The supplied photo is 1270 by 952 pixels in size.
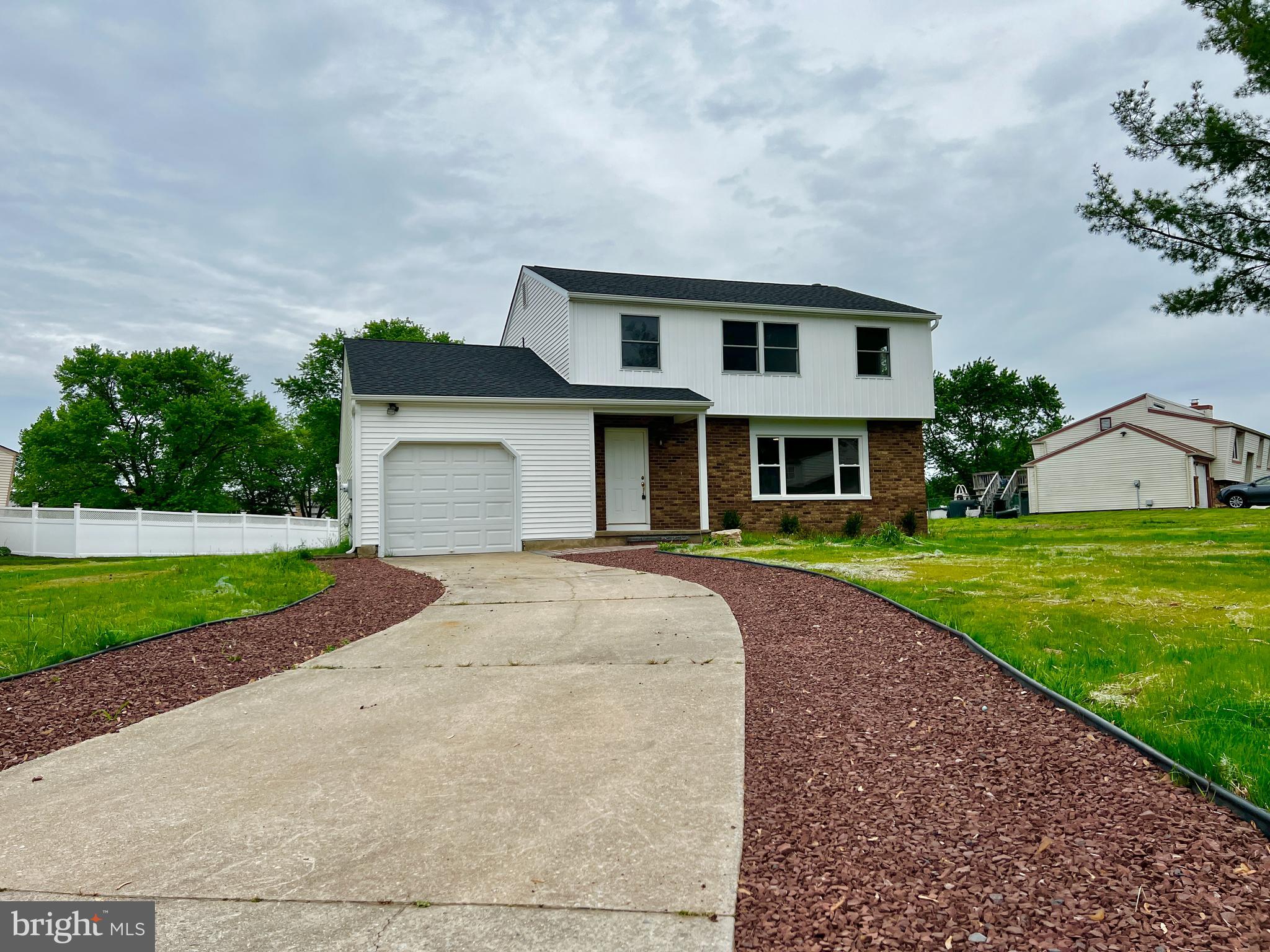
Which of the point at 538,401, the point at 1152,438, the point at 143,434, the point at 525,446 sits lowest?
the point at 525,446

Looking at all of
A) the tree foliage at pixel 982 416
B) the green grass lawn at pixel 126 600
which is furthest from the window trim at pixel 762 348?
the tree foliage at pixel 982 416

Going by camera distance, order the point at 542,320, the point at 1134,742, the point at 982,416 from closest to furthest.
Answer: the point at 1134,742 → the point at 542,320 → the point at 982,416

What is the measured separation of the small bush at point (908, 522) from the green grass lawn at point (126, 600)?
45.5 ft

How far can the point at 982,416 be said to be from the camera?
61469mm

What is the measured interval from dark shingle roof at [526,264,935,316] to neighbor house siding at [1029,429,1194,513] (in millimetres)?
23878

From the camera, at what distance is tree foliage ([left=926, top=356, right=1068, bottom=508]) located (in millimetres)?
60781

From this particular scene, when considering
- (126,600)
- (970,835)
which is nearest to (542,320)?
(126,600)

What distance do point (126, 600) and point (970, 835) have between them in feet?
28.1

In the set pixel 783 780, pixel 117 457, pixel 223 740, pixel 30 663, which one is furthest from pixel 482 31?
pixel 117 457

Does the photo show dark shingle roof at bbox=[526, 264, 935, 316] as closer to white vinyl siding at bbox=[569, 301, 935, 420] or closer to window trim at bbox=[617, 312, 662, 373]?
white vinyl siding at bbox=[569, 301, 935, 420]

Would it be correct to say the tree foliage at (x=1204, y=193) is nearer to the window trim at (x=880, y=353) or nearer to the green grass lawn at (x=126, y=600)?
the window trim at (x=880, y=353)

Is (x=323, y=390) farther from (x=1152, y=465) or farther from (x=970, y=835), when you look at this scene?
(x=970, y=835)

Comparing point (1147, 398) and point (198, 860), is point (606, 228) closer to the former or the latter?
point (198, 860)

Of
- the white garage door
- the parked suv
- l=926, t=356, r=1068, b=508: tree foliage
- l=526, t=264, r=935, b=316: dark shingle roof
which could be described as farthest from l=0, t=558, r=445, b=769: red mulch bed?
l=926, t=356, r=1068, b=508: tree foliage
